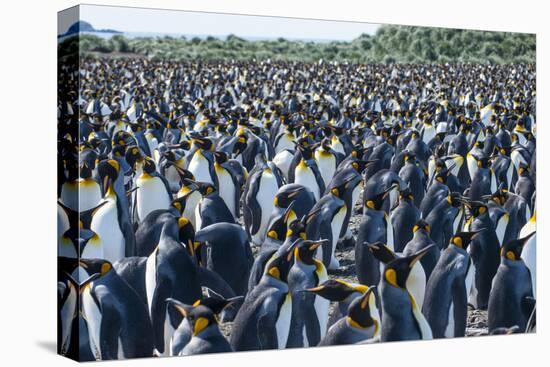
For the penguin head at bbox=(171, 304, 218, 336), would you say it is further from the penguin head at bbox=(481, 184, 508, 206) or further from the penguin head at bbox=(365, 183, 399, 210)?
the penguin head at bbox=(481, 184, 508, 206)

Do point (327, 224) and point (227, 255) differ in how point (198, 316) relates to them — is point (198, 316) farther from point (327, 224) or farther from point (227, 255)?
point (327, 224)

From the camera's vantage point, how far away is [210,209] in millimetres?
6688

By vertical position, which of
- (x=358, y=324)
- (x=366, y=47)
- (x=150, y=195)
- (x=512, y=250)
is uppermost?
(x=366, y=47)

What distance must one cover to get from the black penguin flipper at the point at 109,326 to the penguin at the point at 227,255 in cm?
80

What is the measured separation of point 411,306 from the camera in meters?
6.36

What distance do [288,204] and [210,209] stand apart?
1.82 feet

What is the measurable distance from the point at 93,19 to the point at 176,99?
102 cm

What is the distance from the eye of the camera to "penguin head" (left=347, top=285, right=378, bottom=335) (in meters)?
6.18

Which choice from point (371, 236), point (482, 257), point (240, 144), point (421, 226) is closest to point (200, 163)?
point (240, 144)

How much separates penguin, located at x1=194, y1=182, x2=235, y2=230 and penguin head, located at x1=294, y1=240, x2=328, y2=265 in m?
0.58

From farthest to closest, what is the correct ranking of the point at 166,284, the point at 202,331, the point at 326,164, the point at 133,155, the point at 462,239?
the point at 326,164, the point at 462,239, the point at 133,155, the point at 166,284, the point at 202,331

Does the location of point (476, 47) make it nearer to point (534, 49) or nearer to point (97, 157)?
point (534, 49)

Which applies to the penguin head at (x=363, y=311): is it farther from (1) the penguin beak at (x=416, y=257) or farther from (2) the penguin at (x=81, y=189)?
(2) the penguin at (x=81, y=189)

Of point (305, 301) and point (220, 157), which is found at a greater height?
point (220, 157)
